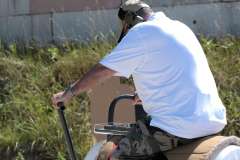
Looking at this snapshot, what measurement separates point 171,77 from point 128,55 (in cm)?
30

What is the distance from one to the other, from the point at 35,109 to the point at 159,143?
357 cm

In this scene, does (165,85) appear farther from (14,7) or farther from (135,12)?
(14,7)

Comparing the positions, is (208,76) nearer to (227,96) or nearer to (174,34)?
(174,34)

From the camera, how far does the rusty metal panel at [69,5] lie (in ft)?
21.1

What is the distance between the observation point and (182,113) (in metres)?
1.79

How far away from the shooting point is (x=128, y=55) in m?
1.88

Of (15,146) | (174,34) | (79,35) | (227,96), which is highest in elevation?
(174,34)

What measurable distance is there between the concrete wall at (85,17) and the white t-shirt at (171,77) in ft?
13.6

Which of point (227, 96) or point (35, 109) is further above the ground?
point (227, 96)

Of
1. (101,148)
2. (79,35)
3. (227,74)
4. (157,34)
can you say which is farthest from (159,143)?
(79,35)

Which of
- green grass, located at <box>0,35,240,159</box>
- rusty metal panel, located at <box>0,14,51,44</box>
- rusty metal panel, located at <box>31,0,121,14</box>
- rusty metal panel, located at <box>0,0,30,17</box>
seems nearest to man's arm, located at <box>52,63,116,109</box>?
green grass, located at <box>0,35,240,159</box>

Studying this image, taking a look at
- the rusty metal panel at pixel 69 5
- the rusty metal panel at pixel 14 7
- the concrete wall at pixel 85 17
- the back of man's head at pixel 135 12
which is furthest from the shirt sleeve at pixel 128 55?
the rusty metal panel at pixel 14 7

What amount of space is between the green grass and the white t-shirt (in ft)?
8.80

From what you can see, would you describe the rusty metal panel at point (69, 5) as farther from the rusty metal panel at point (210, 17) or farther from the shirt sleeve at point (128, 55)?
the shirt sleeve at point (128, 55)
